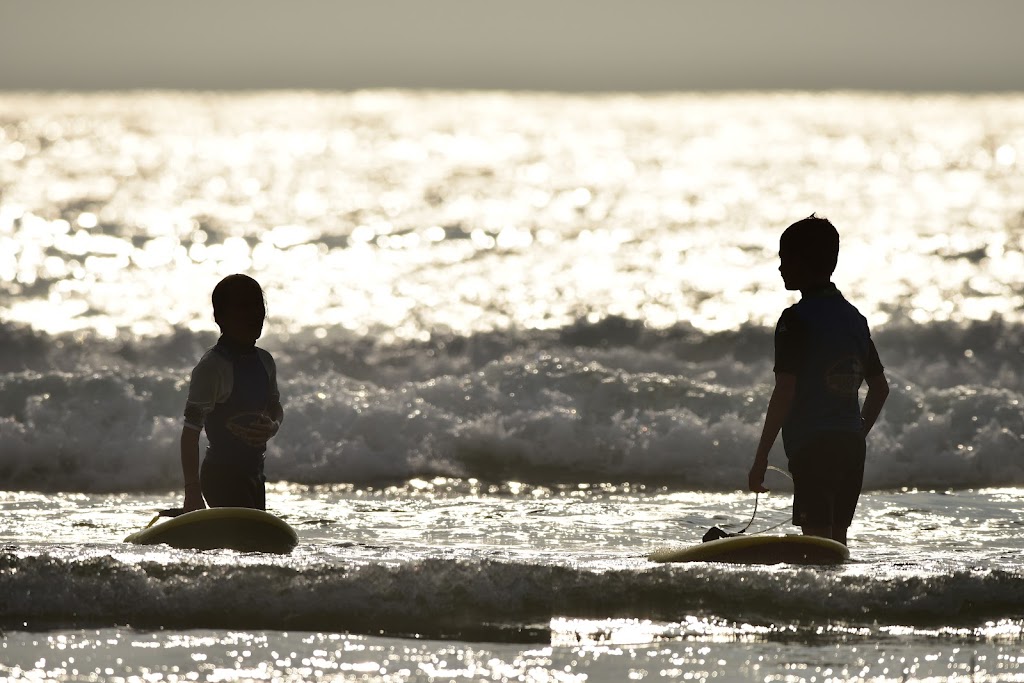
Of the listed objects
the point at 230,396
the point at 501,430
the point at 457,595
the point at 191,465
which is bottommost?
the point at 457,595

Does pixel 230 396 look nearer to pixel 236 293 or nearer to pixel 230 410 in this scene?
pixel 230 410

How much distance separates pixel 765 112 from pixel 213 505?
105m

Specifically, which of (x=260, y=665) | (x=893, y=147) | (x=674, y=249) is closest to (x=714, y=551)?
(x=260, y=665)

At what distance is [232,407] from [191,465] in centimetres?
32

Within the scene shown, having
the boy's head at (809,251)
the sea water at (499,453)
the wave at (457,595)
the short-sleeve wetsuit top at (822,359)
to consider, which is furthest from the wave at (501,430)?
the boy's head at (809,251)

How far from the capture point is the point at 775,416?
661cm

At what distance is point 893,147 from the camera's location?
64062 millimetres

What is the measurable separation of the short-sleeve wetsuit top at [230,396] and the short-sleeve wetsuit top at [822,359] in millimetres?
2300

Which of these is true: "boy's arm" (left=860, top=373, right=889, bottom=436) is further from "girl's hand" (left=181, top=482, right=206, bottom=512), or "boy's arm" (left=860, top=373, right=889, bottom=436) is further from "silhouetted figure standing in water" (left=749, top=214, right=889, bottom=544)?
"girl's hand" (left=181, top=482, right=206, bottom=512)

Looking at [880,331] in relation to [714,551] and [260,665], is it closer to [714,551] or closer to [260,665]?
[714,551]

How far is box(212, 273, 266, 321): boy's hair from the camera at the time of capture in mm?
6988

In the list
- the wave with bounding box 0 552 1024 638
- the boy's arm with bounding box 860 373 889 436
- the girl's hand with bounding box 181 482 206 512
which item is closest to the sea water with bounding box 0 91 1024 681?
the wave with bounding box 0 552 1024 638

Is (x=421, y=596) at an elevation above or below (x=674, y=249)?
below

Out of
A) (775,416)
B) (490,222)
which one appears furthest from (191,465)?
(490,222)
